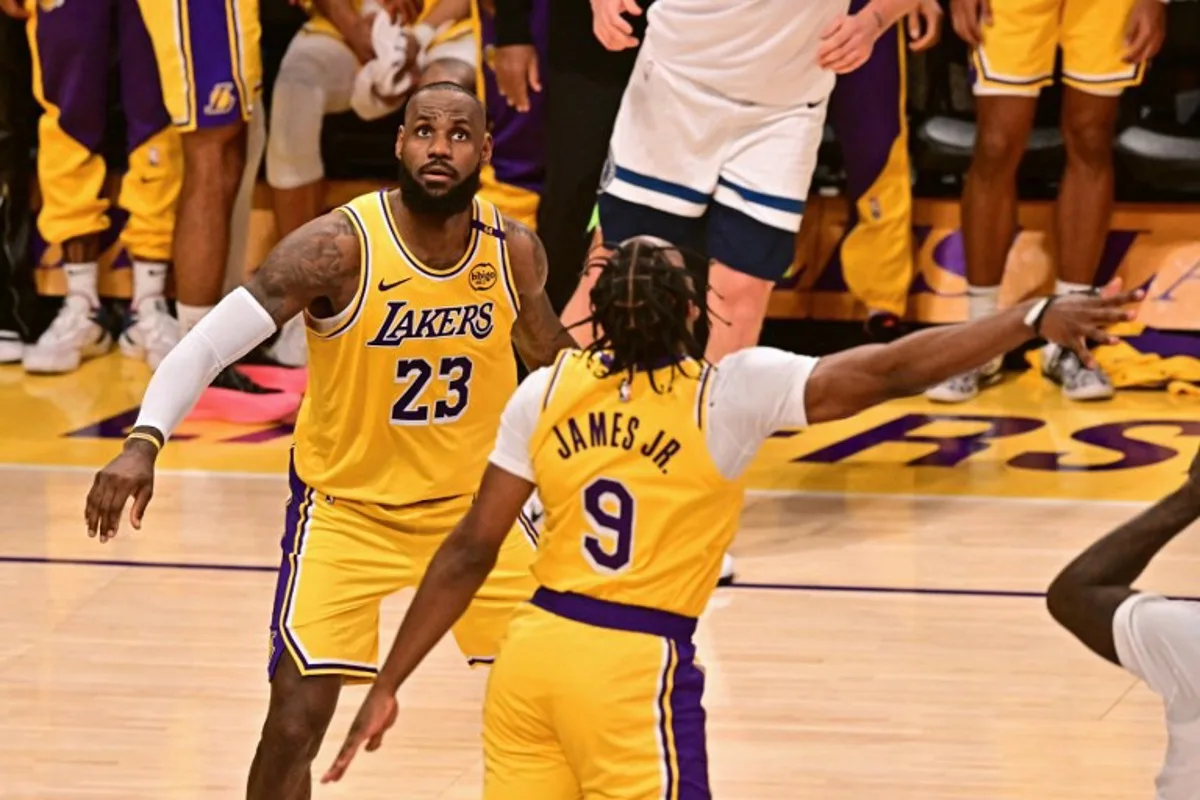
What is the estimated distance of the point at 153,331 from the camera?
9.68m

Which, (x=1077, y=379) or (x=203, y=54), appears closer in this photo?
(x=203, y=54)

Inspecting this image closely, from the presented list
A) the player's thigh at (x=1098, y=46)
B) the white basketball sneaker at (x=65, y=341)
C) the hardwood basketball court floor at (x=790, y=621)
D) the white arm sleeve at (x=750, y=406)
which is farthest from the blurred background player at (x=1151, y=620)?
the white basketball sneaker at (x=65, y=341)

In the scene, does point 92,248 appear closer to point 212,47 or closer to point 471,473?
point 212,47

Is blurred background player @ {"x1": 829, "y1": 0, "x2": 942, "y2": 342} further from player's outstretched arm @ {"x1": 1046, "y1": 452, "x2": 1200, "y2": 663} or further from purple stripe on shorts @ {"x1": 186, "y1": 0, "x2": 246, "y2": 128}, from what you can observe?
player's outstretched arm @ {"x1": 1046, "y1": 452, "x2": 1200, "y2": 663}

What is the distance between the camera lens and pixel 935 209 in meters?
9.68

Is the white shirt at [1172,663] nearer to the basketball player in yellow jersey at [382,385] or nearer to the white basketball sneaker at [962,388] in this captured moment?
the basketball player in yellow jersey at [382,385]

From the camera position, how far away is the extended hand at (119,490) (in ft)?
14.1

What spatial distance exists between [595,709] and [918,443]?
5290mm

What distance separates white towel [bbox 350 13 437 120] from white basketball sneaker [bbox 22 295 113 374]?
5.17ft

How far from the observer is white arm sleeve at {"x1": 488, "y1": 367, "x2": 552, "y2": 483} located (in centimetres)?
382

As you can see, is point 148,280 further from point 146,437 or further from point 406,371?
point 146,437

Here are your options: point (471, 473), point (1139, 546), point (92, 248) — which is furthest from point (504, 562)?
point (92, 248)

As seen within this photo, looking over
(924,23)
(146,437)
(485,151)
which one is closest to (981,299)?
(924,23)

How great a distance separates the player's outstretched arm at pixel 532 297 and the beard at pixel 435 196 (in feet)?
0.70
